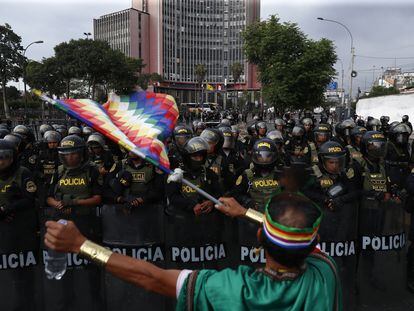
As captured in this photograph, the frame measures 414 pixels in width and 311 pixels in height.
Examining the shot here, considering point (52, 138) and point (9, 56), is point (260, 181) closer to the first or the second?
point (52, 138)

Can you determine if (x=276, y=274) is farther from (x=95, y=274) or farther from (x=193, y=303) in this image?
(x=95, y=274)

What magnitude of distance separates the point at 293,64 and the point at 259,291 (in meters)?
21.3

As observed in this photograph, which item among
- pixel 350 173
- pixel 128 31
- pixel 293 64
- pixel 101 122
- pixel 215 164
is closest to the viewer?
pixel 101 122

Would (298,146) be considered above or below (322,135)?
below

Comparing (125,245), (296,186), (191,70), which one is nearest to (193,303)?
(296,186)

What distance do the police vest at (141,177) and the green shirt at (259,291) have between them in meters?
3.20

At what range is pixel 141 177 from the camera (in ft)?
16.5

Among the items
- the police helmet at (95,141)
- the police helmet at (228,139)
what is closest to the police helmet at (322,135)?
the police helmet at (228,139)

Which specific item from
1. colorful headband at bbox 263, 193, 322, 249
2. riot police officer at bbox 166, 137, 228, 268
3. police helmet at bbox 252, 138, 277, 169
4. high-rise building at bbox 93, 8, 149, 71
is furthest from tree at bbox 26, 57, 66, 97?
high-rise building at bbox 93, 8, 149, 71

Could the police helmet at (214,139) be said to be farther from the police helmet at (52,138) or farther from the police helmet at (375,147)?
the police helmet at (52,138)

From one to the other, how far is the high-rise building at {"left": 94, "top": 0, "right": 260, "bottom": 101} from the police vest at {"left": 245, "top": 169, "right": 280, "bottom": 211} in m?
97.2

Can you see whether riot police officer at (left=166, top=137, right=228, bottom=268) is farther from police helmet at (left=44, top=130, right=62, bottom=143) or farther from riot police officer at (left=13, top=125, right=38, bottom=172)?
riot police officer at (left=13, top=125, right=38, bottom=172)

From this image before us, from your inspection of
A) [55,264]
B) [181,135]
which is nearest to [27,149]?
[181,135]

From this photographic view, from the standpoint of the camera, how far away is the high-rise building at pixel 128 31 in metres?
103
